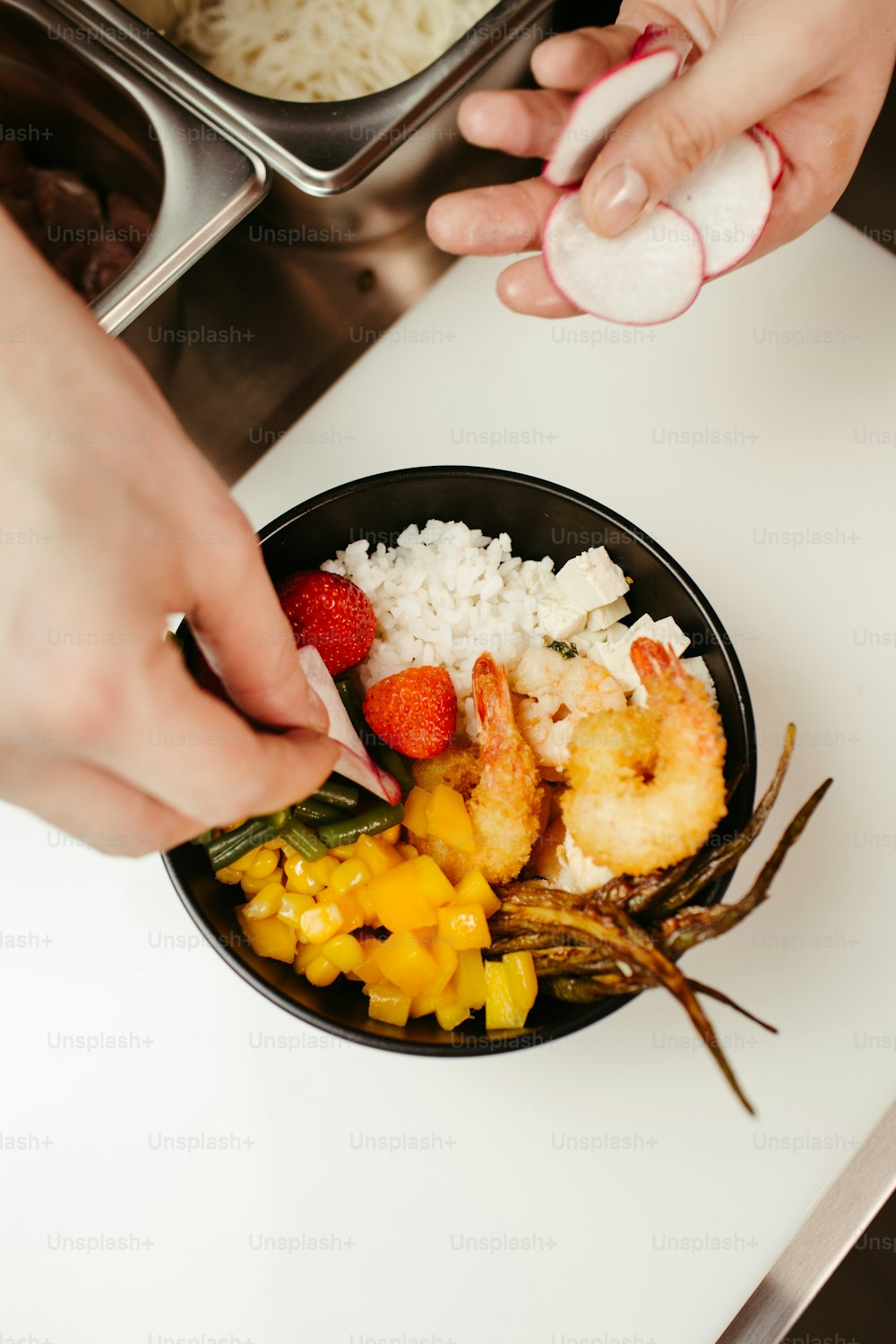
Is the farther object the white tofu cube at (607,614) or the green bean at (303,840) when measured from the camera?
the white tofu cube at (607,614)

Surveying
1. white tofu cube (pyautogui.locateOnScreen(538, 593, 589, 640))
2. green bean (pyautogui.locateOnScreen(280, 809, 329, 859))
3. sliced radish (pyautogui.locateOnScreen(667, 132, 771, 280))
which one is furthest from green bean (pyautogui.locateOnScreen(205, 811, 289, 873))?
sliced radish (pyautogui.locateOnScreen(667, 132, 771, 280))

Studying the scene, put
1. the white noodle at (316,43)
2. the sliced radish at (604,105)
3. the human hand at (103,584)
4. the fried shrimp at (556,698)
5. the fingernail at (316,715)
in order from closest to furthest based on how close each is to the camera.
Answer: the human hand at (103,584), the fingernail at (316,715), the sliced radish at (604,105), the fried shrimp at (556,698), the white noodle at (316,43)

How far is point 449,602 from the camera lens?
1173mm

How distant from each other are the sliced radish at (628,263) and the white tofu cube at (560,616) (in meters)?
0.32

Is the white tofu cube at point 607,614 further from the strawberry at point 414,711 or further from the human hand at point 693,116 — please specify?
the human hand at point 693,116

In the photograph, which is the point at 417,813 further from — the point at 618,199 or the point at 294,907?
the point at 618,199

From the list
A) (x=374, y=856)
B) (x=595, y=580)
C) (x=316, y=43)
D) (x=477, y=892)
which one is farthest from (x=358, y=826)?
(x=316, y=43)

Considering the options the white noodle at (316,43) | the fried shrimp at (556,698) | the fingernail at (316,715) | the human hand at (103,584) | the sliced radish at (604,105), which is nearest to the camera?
the human hand at (103,584)

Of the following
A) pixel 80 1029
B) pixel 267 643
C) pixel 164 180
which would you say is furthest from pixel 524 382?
pixel 80 1029

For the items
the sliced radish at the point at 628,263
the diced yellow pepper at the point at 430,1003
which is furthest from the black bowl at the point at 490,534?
the sliced radish at the point at 628,263

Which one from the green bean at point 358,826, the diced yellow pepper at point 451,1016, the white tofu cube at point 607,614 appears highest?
the white tofu cube at point 607,614

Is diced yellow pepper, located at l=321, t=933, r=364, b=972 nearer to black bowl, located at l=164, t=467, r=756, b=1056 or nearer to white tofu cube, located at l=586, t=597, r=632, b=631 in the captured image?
black bowl, located at l=164, t=467, r=756, b=1056

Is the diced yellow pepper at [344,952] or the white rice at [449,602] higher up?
the white rice at [449,602]

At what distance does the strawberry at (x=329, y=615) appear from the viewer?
3.50 ft
